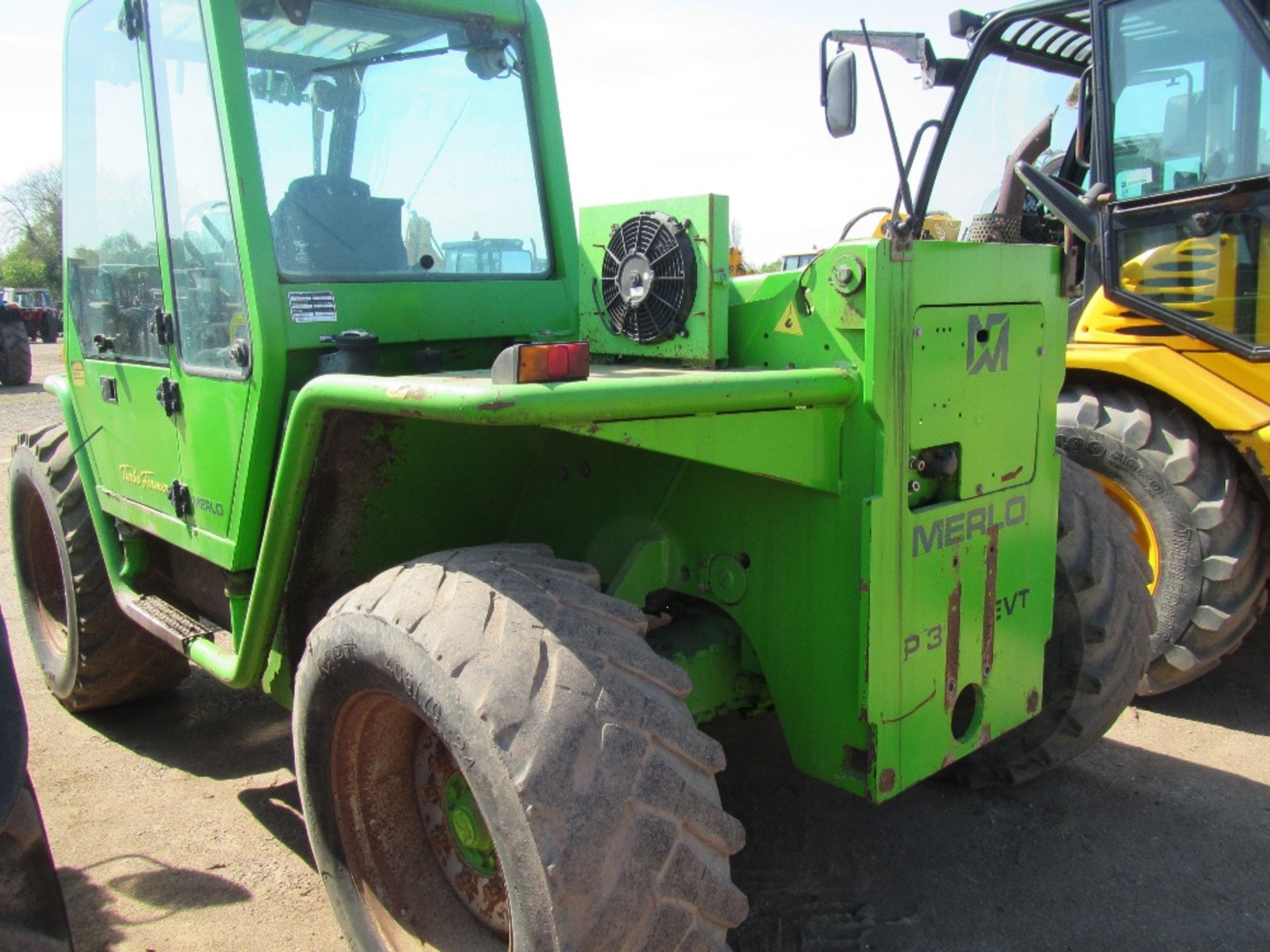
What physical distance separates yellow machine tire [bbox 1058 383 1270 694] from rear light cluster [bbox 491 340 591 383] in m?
2.99

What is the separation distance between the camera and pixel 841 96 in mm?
2637

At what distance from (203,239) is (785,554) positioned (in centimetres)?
178

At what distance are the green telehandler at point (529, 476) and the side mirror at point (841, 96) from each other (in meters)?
0.01

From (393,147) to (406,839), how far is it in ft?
6.22

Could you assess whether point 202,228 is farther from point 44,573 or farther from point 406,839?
point 44,573

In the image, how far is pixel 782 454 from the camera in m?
2.23

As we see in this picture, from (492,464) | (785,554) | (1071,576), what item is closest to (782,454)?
(785,554)

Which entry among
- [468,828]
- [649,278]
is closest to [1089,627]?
[649,278]

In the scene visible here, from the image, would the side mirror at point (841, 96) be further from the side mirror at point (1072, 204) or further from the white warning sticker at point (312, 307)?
the side mirror at point (1072, 204)

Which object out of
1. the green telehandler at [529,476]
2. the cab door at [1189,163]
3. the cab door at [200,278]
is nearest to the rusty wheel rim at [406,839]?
the green telehandler at [529,476]

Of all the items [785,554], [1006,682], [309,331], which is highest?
[309,331]

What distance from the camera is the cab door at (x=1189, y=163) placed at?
3.72m

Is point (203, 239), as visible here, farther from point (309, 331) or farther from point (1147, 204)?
point (1147, 204)

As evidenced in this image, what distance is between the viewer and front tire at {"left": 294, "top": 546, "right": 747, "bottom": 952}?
187 centimetres
